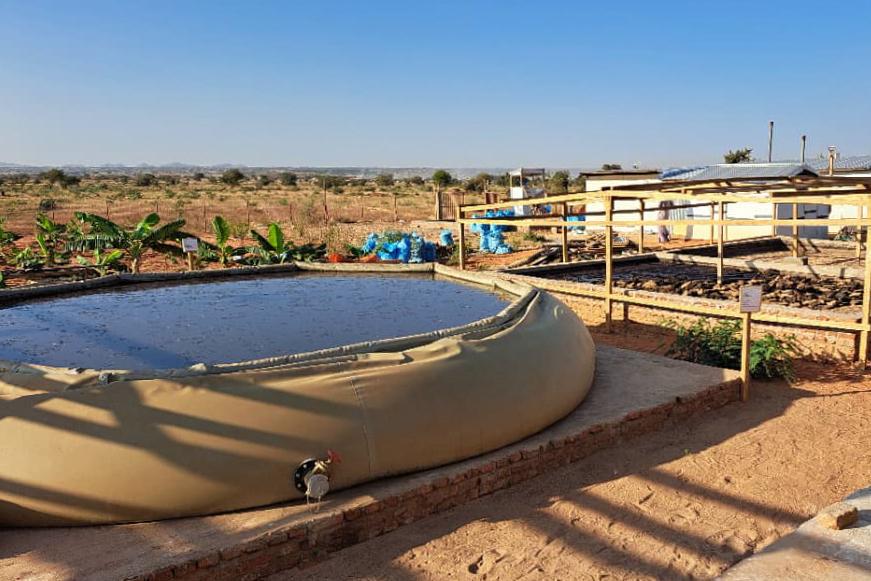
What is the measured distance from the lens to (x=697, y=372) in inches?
269

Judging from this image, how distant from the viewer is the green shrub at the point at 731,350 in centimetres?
730

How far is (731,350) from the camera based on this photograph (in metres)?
7.64

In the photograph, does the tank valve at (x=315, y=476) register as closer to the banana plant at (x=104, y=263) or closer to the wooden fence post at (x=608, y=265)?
the wooden fence post at (x=608, y=265)

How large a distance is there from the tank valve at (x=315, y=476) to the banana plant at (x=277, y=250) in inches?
408

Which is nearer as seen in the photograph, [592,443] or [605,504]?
[605,504]

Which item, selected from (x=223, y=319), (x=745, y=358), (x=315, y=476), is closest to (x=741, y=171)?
(x=745, y=358)

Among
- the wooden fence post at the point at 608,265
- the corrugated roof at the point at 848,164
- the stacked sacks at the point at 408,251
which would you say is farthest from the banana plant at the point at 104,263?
the corrugated roof at the point at 848,164

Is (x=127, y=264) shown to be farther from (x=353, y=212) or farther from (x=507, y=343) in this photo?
(x=353, y=212)

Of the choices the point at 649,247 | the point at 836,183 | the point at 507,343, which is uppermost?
the point at 836,183

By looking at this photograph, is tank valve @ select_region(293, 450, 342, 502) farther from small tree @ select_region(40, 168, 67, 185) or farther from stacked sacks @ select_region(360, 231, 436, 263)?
small tree @ select_region(40, 168, 67, 185)

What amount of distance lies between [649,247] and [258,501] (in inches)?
664

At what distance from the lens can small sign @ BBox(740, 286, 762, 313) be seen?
6.17m

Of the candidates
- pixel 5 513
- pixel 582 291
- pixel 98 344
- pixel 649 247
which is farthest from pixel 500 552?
pixel 649 247

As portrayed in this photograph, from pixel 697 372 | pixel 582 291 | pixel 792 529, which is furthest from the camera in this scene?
pixel 582 291
